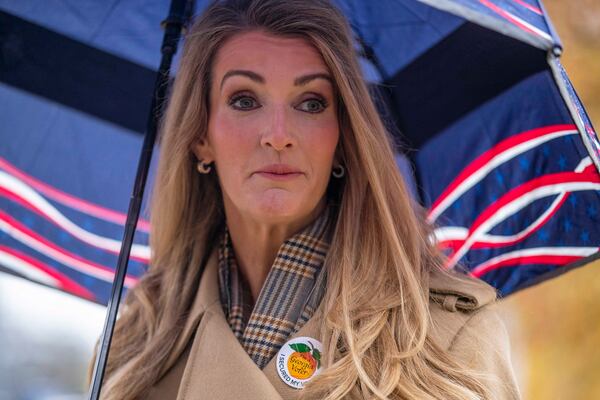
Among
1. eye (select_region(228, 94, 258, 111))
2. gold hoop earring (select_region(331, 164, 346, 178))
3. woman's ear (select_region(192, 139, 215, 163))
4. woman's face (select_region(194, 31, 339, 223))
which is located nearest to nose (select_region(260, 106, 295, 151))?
woman's face (select_region(194, 31, 339, 223))

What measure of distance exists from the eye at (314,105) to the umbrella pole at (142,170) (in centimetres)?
57

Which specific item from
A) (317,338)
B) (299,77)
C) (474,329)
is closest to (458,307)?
(474,329)

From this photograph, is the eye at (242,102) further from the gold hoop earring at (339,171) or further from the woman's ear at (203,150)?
the gold hoop earring at (339,171)

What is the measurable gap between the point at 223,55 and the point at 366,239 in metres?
0.84

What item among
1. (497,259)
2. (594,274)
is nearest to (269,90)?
(497,259)

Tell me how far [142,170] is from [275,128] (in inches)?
21.4

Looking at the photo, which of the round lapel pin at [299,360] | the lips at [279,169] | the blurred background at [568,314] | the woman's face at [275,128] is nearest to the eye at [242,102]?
the woman's face at [275,128]

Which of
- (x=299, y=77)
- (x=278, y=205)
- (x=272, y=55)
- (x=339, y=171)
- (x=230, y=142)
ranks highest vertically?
(x=272, y=55)

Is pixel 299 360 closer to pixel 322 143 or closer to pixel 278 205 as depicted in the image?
pixel 278 205

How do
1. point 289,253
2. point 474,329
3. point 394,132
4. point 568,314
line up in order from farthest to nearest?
point 568,314 < point 394,132 < point 289,253 < point 474,329

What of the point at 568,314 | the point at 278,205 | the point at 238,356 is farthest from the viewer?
the point at 568,314

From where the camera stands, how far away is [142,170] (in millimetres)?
3266

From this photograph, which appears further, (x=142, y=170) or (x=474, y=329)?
(x=142, y=170)

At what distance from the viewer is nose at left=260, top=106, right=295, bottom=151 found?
9.82ft
